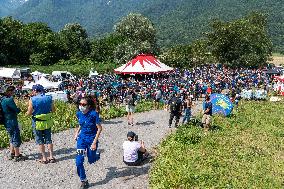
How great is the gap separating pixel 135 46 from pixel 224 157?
47.2 m

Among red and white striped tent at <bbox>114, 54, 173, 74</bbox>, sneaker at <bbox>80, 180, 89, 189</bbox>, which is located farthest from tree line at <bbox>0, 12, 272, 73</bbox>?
sneaker at <bbox>80, 180, 89, 189</bbox>

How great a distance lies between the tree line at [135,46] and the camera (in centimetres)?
5284

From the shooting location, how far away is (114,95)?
25.1 m

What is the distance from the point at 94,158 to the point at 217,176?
3.20 m

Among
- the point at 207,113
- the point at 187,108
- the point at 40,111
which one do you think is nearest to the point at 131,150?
the point at 40,111

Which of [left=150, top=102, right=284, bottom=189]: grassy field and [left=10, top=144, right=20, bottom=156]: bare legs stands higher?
[left=10, top=144, right=20, bottom=156]: bare legs

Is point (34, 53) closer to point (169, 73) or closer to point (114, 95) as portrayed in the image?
point (169, 73)

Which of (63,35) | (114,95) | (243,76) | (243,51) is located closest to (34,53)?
(63,35)

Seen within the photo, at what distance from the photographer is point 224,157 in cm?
1230

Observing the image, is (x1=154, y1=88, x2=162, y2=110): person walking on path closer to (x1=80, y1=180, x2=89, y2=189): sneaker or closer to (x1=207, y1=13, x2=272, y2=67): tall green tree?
(x1=80, y1=180, x2=89, y2=189): sneaker

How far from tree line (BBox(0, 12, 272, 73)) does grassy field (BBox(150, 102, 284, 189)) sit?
3466 centimetres

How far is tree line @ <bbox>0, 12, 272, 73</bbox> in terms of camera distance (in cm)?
5284

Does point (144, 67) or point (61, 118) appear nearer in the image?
point (61, 118)

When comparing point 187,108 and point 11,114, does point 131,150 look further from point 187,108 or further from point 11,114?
point 187,108
